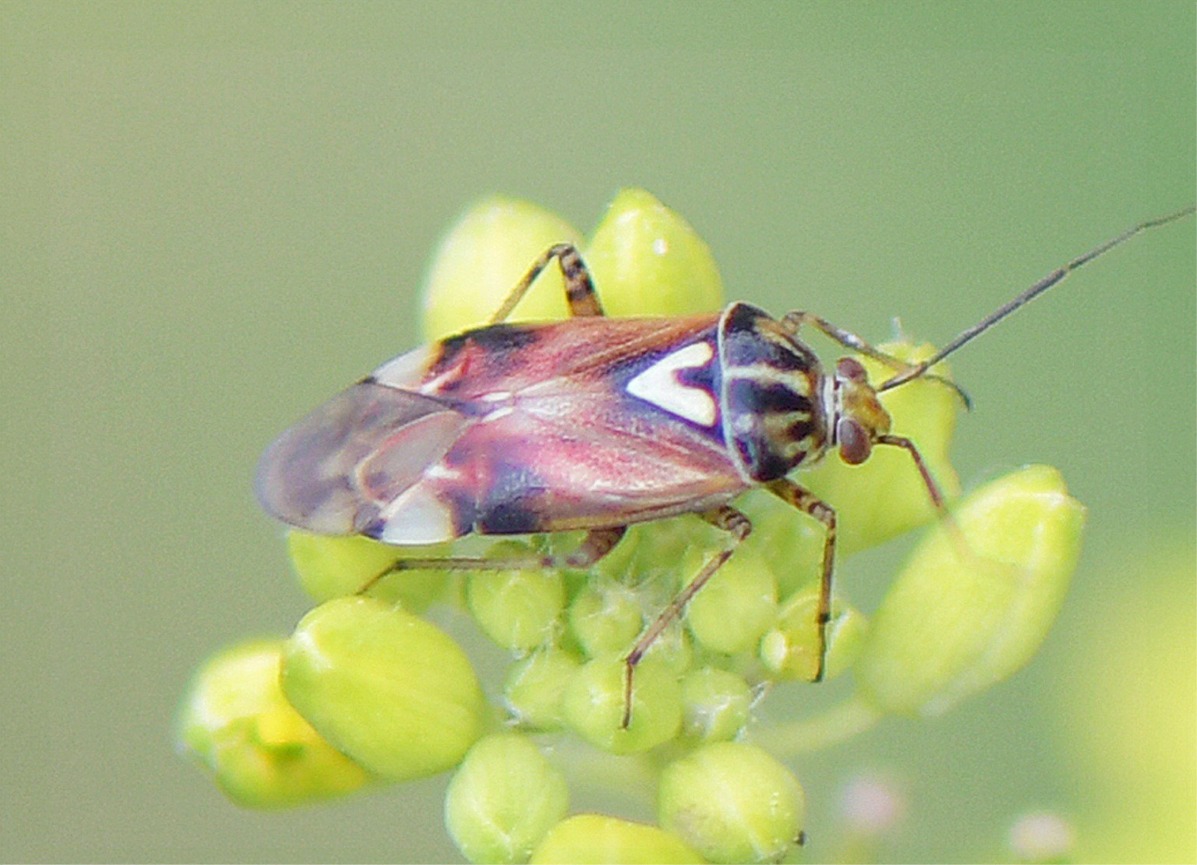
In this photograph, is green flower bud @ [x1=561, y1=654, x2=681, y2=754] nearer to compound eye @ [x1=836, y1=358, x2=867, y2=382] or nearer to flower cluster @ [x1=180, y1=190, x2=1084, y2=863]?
flower cluster @ [x1=180, y1=190, x2=1084, y2=863]

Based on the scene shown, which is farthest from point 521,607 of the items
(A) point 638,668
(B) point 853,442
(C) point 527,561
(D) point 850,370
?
(D) point 850,370

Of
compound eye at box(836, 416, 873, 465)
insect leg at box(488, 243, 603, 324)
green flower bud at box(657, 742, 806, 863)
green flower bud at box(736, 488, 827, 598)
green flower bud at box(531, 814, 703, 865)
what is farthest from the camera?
insect leg at box(488, 243, 603, 324)

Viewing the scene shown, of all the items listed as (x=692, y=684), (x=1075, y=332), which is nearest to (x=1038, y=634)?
(x=692, y=684)

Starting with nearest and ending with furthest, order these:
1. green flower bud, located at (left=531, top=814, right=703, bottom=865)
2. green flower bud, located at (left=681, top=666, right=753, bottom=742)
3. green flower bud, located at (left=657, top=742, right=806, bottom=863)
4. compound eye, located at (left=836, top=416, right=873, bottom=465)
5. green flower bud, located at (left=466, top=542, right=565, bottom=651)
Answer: green flower bud, located at (left=531, top=814, right=703, bottom=865)
green flower bud, located at (left=657, top=742, right=806, bottom=863)
green flower bud, located at (left=681, top=666, right=753, bottom=742)
green flower bud, located at (left=466, top=542, right=565, bottom=651)
compound eye, located at (left=836, top=416, right=873, bottom=465)

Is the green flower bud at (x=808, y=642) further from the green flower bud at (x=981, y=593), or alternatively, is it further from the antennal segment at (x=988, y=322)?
the antennal segment at (x=988, y=322)

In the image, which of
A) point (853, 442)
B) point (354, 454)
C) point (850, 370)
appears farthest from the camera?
point (850, 370)

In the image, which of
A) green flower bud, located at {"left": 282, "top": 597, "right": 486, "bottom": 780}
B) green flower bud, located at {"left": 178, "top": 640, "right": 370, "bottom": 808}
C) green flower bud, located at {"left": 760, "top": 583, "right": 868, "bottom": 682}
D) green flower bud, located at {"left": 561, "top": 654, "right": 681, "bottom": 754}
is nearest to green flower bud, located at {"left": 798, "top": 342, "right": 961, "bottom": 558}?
green flower bud, located at {"left": 760, "top": 583, "right": 868, "bottom": 682}

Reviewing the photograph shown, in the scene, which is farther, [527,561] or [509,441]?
[509,441]

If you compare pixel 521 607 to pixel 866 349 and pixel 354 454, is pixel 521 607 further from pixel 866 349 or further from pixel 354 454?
pixel 866 349
